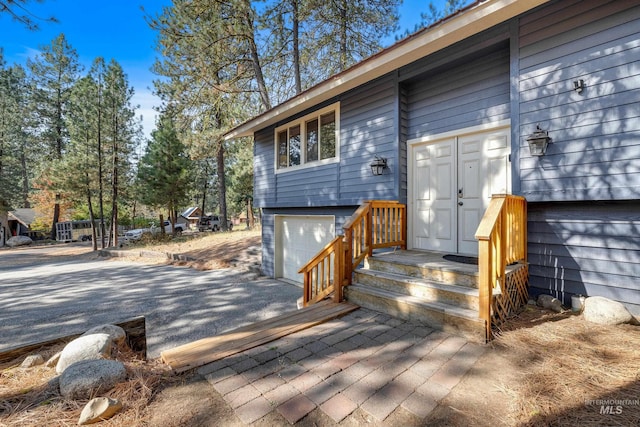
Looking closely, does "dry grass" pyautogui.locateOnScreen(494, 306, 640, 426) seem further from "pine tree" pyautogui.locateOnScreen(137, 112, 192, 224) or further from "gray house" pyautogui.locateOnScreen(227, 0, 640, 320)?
"pine tree" pyautogui.locateOnScreen(137, 112, 192, 224)

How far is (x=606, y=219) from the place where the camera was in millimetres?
3020

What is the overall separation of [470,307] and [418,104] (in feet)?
11.3

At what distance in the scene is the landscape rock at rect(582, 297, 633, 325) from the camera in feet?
9.01

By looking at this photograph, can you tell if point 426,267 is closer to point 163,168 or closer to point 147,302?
point 147,302

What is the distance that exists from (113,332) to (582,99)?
531cm

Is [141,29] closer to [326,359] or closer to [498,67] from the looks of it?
[498,67]

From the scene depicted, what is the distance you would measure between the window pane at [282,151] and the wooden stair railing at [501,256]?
5255 mm

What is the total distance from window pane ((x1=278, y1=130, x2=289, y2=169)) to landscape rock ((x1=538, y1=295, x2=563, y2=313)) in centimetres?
574

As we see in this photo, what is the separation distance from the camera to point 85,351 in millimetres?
2121

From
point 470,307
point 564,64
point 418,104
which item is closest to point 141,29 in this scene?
point 418,104

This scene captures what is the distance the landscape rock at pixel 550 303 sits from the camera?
10.3 feet

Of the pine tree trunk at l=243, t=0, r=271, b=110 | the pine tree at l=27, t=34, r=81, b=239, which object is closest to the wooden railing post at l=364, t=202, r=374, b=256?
the pine tree trunk at l=243, t=0, r=271, b=110

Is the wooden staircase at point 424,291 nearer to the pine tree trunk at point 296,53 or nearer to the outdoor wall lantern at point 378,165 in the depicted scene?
the outdoor wall lantern at point 378,165

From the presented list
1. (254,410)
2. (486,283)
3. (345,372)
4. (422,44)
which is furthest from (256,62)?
(254,410)
